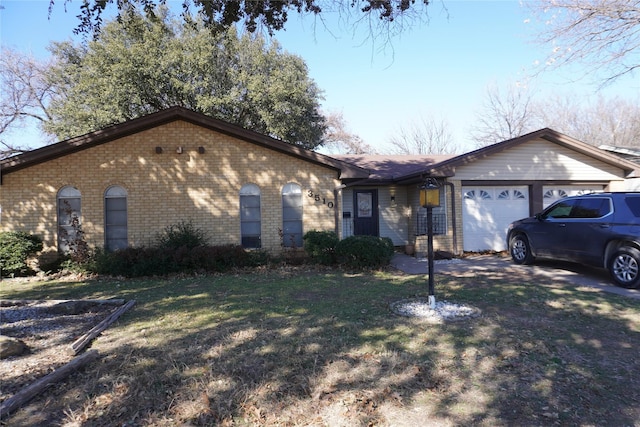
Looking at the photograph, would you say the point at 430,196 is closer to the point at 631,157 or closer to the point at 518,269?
the point at 518,269

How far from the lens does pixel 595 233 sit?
26.9 feet

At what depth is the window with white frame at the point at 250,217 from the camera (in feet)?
38.3

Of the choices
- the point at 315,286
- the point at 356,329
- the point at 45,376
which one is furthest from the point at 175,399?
the point at 315,286

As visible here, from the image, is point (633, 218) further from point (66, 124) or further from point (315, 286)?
point (66, 124)

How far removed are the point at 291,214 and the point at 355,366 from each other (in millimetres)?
8077

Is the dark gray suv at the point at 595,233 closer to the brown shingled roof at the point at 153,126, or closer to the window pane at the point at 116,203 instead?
the brown shingled roof at the point at 153,126

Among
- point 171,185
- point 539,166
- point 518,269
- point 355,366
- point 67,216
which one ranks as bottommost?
point 355,366

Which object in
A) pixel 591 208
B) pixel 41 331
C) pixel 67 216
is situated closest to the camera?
pixel 41 331

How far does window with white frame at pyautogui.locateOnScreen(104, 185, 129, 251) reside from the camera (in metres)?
11.1

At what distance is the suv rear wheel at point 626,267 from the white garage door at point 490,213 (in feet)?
18.7

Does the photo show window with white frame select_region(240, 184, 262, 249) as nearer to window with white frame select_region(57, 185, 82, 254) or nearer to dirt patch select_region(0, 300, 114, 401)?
window with white frame select_region(57, 185, 82, 254)

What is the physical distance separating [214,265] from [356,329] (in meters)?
5.93

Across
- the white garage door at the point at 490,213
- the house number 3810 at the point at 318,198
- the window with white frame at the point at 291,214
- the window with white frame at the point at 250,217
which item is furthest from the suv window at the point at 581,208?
the window with white frame at the point at 250,217

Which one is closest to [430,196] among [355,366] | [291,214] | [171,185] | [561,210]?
[355,366]
